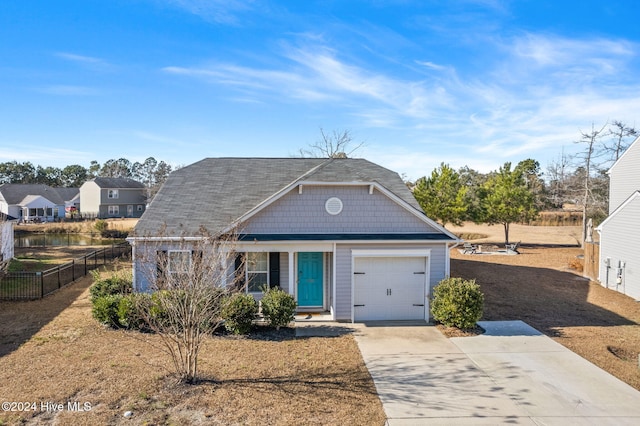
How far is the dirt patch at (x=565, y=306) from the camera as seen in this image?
36.6 feet

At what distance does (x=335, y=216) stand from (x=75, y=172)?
341 ft

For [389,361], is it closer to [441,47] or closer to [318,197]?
[318,197]

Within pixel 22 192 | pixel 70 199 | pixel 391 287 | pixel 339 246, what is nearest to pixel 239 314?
pixel 339 246

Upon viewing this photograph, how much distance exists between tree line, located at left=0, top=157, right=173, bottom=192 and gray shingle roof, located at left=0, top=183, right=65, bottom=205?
15580mm

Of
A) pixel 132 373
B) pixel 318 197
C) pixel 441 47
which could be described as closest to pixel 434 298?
pixel 318 197

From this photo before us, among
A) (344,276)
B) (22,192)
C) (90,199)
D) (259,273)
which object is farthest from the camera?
(90,199)

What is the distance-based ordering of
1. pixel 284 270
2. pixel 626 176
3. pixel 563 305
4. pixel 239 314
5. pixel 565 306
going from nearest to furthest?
pixel 239 314
pixel 284 270
pixel 565 306
pixel 563 305
pixel 626 176

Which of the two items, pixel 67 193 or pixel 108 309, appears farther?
pixel 67 193

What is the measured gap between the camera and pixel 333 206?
14117 mm

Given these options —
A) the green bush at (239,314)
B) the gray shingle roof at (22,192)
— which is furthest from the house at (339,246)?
the gray shingle roof at (22,192)

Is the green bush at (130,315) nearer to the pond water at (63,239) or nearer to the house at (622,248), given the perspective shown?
the house at (622,248)

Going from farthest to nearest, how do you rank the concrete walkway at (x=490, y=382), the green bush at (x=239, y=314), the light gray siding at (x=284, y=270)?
the light gray siding at (x=284, y=270)
the green bush at (x=239, y=314)
the concrete walkway at (x=490, y=382)

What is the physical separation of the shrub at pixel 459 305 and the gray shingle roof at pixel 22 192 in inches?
2579

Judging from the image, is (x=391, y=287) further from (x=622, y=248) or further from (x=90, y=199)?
(x=90, y=199)
